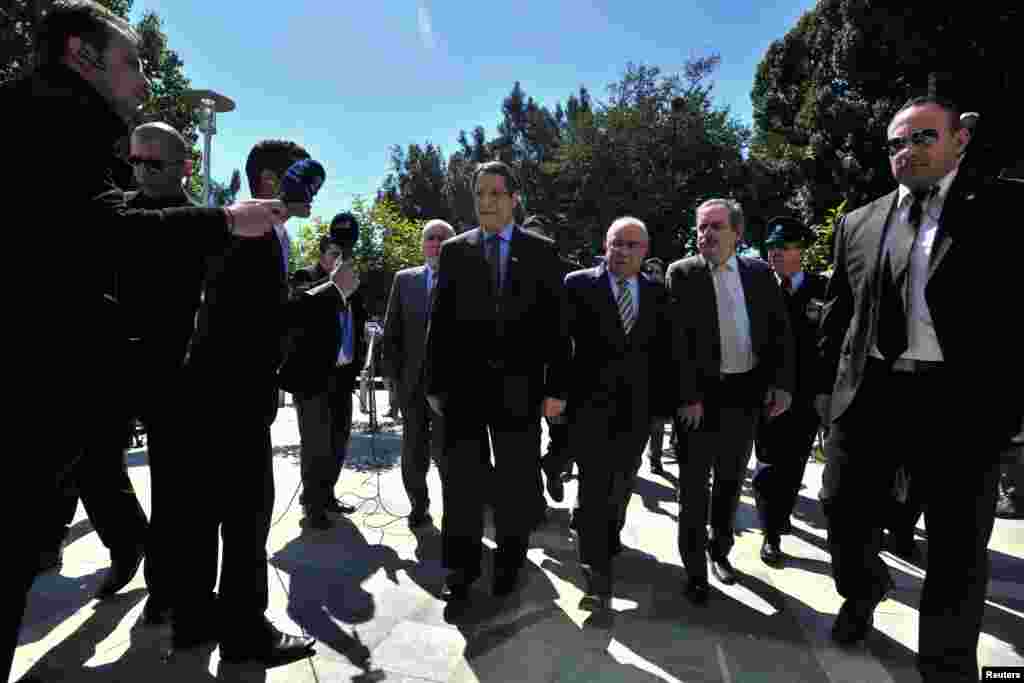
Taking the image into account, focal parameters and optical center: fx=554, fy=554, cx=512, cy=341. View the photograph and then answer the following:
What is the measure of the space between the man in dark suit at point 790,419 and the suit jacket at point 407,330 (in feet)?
8.60

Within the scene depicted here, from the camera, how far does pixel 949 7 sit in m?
15.5

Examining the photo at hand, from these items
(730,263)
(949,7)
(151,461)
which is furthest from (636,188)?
(151,461)

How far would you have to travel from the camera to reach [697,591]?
3.15m

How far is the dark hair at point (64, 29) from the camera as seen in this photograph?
1.75 m

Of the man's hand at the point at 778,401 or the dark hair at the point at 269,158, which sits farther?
the man's hand at the point at 778,401

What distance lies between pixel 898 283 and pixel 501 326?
73.9 inches

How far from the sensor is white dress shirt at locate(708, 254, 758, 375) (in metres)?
3.40

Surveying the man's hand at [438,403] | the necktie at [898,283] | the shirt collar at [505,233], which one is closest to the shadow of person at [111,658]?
the man's hand at [438,403]

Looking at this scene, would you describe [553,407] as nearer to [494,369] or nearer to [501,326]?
[494,369]

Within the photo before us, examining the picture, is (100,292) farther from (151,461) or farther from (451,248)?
(451,248)

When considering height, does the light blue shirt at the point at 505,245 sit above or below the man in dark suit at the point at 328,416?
above

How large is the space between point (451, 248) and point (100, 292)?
177 centimetres

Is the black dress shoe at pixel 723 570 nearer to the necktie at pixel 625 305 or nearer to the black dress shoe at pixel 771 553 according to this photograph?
the black dress shoe at pixel 771 553

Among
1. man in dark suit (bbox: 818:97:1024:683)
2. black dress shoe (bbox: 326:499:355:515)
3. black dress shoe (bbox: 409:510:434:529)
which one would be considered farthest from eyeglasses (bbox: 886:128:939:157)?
black dress shoe (bbox: 326:499:355:515)
